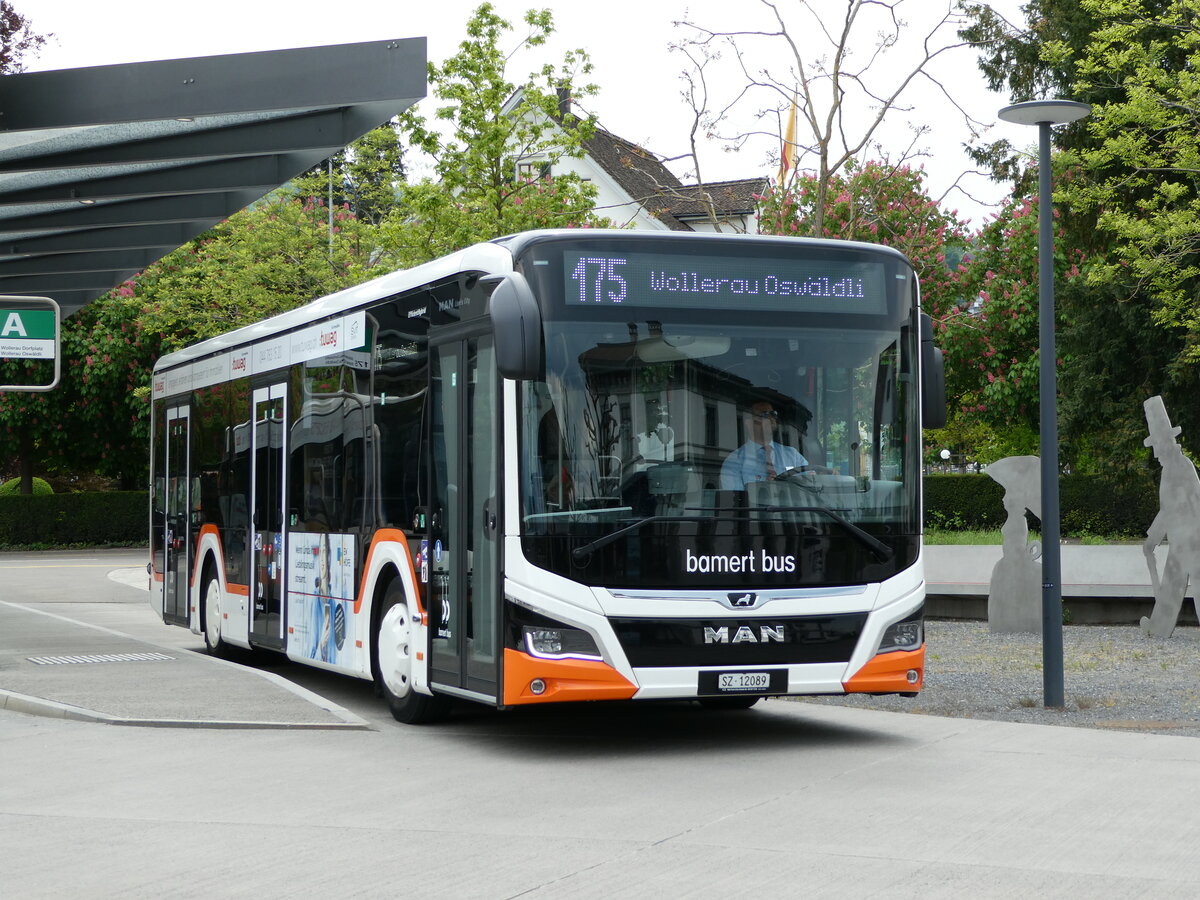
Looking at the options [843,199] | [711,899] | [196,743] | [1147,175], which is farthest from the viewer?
[843,199]

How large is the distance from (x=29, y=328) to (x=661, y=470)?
8697 millimetres

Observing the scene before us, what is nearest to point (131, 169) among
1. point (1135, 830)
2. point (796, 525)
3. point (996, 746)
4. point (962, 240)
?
point (796, 525)

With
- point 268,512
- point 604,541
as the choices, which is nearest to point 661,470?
point 604,541

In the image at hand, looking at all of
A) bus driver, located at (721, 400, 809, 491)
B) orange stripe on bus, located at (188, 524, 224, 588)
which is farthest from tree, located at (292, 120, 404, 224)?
bus driver, located at (721, 400, 809, 491)

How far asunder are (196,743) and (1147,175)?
21.4 m

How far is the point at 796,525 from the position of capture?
9.48m

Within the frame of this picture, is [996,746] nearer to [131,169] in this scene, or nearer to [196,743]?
[196,743]

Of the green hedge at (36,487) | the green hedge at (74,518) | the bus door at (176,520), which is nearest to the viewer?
the bus door at (176,520)

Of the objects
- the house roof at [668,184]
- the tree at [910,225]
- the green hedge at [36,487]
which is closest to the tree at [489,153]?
the house roof at [668,184]

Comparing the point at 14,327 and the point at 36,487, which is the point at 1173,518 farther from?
the point at 36,487

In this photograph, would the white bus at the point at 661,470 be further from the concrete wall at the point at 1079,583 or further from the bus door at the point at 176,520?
the concrete wall at the point at 1079,583

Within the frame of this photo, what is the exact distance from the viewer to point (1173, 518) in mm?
17312

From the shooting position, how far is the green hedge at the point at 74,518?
161 feet

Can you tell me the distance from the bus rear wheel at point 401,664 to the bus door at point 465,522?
492mm
